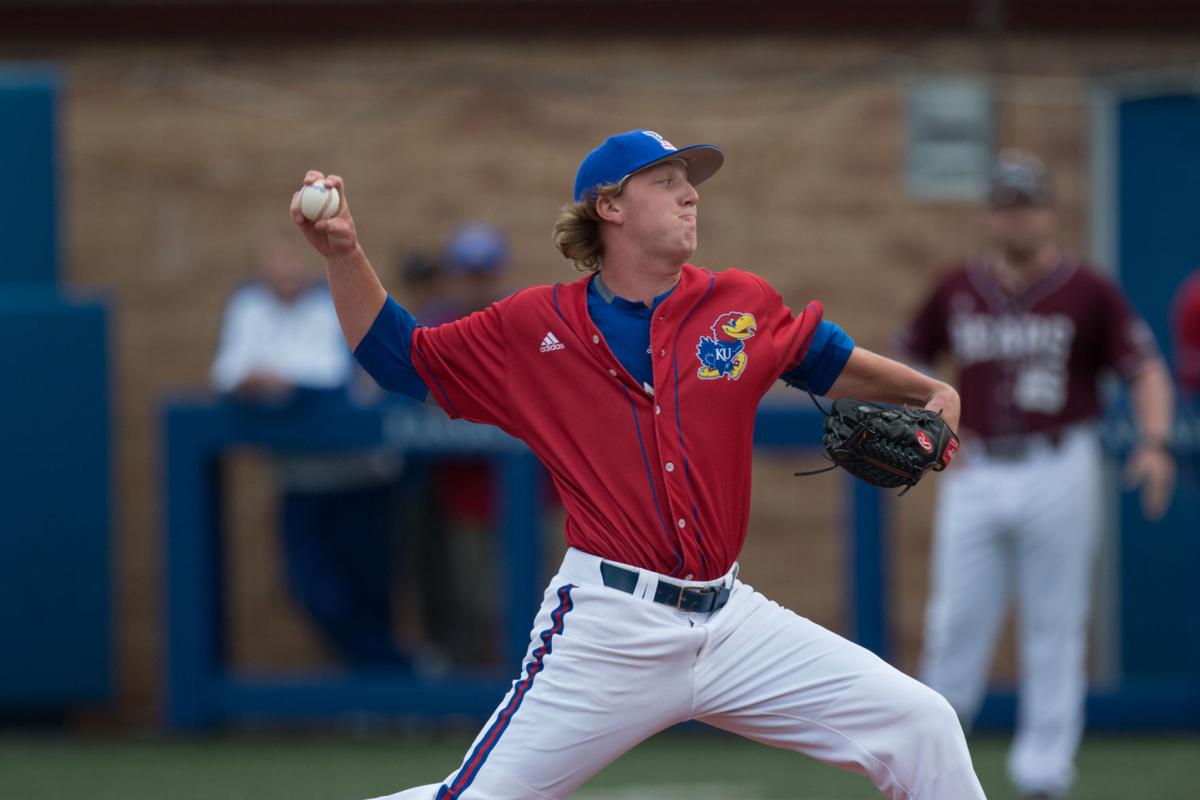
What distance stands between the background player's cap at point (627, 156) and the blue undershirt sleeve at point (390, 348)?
1.71 feet

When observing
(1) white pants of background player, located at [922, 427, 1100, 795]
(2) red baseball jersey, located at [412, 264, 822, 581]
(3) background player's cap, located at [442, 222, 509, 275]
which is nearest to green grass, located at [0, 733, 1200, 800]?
(1) white pants of background player, located at [922, 427, 1100, 795]

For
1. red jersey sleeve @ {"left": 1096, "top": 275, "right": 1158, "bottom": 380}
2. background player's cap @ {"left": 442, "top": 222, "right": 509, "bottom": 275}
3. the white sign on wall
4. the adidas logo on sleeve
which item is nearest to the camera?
the adidas logo on sleeve

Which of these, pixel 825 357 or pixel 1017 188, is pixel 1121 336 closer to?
pixel 1017 188

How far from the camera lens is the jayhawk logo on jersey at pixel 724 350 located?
4.04 m

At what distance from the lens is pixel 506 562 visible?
→ 302 inches

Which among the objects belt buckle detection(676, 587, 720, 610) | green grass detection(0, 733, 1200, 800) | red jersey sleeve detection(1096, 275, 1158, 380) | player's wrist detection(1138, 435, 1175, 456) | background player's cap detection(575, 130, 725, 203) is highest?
background player's cap detection(575, 130, 725, 203)

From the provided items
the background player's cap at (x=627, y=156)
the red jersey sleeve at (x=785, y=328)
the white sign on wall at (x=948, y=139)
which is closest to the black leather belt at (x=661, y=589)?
the red jersey sleeve at (x=785, y=328)

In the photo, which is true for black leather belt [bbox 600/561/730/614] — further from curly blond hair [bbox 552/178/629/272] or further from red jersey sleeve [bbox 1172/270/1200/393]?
red jersey sleeve [bbox 1172/270/1200/393]

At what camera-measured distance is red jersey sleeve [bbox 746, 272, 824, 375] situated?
13.5 ft

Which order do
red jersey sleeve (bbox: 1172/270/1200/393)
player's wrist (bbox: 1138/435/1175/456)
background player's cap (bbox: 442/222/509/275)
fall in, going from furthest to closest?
background player's cap (bbox: 442/222/509/275), red jersey sleeve (bbox: 1172/270/1200/393), player's wrist (bbox: 1138/435/1175/456)

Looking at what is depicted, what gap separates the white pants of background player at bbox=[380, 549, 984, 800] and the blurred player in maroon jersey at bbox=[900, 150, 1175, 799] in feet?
8.15

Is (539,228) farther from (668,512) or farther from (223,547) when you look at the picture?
(668,512)

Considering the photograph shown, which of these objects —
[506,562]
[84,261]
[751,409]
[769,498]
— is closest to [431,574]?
[506,562]

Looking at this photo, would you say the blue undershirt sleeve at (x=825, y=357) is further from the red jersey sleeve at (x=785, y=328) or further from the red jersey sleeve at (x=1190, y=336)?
the red jersey sleeve at (x=1190, y=336)
